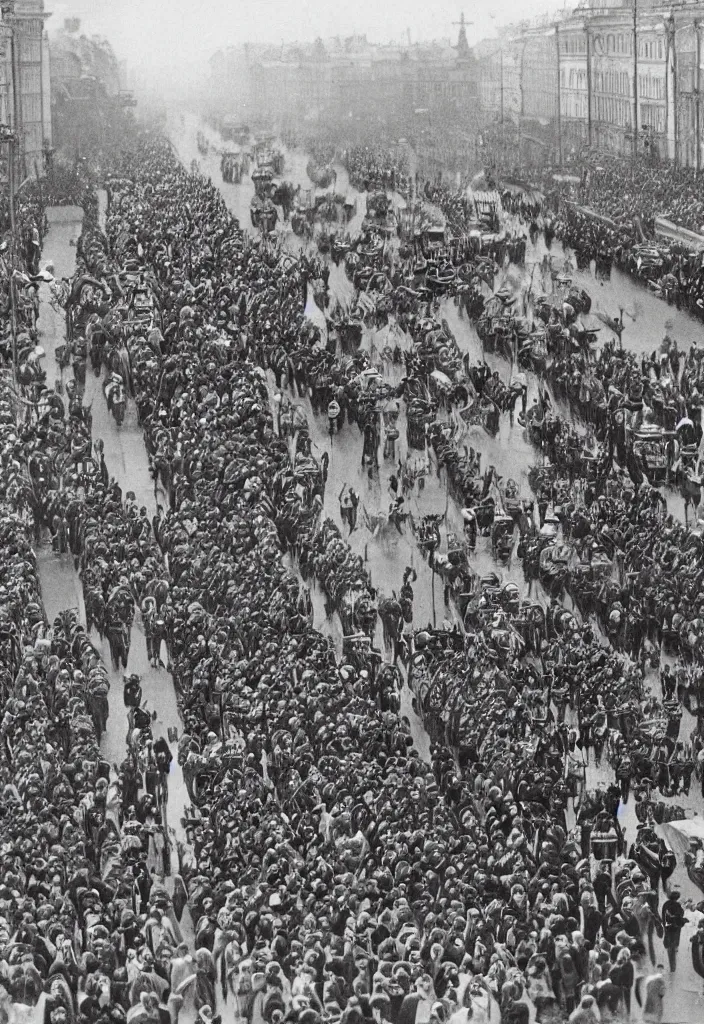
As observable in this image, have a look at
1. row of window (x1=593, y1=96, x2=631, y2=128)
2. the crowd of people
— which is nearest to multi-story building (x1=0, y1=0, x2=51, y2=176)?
row of window (x1=593, y1=96, x2=631, y2=128)

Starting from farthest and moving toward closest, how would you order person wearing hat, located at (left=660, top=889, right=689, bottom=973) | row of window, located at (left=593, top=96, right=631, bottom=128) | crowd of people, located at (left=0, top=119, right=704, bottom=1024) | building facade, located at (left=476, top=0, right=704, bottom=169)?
row of window, located at (left=593, top=96, right=631, bottom=128) < building facade, located at (left=476, top=0, right=704, bottom=169) < person wearing hat, located at (left=660, top=889, right=689, bottom=973) < crowd of people, located at (left=0, top=119, right=704, bottom=1024)

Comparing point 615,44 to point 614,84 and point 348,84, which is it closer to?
point 614,84

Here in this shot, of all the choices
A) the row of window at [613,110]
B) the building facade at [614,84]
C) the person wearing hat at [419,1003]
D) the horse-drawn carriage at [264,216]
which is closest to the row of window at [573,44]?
the building facade at [614,84]

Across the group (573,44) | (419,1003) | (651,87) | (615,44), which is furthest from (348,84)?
(419,1003)

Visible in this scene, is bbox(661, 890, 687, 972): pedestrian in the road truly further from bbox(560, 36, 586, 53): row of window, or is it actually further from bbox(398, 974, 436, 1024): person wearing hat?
bbox(560, 36, 586, 53): row of window

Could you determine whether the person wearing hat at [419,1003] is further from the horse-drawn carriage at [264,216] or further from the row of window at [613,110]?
the row of window at [613,110]

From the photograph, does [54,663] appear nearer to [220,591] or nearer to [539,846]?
[220,591]

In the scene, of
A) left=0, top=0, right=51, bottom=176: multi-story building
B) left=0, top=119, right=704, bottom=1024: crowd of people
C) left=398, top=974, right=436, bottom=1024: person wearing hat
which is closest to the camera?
left=398, top=974, right=436, bottom=1024: person wearing hat
